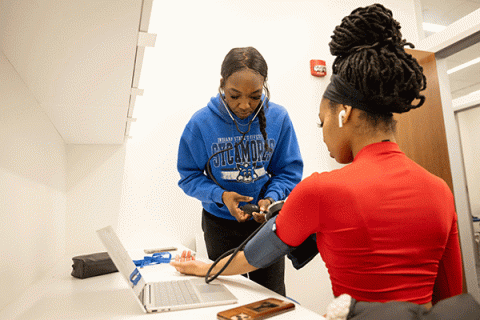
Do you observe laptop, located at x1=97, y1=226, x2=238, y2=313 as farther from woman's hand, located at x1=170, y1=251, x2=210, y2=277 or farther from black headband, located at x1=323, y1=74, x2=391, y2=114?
black headband, located at x1=323, y1=74, x2=391, y2=114

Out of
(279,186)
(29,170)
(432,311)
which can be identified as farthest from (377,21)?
(29,170)

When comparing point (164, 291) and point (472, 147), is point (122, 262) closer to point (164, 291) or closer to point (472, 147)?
point (164, 291)

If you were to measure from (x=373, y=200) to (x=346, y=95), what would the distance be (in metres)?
0.26

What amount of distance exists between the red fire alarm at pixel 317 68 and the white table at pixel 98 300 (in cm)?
180

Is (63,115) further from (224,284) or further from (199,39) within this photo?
(199,39)

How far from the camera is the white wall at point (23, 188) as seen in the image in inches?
32.5

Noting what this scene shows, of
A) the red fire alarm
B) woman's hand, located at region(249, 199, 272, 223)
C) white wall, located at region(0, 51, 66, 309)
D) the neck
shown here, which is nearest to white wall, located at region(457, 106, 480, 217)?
the red fire alarm

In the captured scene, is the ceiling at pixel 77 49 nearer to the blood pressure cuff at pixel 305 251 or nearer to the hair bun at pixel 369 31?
the hair bun at pixel 369 31

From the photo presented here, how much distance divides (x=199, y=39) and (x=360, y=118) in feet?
5.40

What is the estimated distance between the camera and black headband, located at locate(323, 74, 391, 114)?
72 cm

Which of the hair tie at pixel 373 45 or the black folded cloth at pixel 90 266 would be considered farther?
the black folded cloth at pixel 90 266

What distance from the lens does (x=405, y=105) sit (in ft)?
2.39

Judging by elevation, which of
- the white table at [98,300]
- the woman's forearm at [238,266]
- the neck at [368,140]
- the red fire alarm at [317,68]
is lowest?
the white table at [98,300]

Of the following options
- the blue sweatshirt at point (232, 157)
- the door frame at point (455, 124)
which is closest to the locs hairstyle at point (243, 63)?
the blue sweatshirt at point (232, 157)
